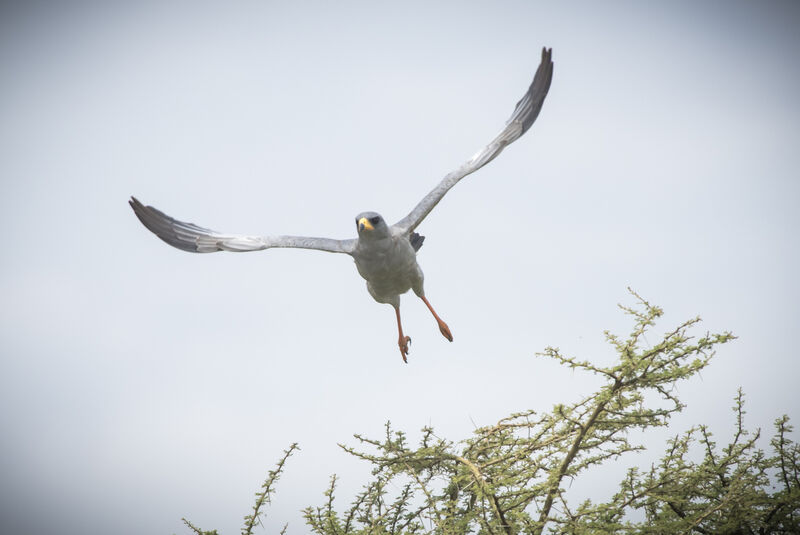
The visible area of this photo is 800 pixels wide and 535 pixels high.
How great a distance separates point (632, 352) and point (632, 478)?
1.44 metres

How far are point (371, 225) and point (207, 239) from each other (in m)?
2.60

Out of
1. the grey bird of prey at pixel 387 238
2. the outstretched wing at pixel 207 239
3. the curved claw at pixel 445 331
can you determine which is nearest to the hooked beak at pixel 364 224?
the grey bird of prey at pixel 387 238

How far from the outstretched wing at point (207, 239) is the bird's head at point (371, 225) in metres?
0.41

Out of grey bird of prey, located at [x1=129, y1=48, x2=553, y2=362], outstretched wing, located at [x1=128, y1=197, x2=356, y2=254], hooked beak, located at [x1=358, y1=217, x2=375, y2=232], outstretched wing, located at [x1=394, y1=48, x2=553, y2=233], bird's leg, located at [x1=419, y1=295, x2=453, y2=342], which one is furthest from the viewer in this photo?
bird's leg, located at [x1=419, y1=295, x2=453, y2=342]

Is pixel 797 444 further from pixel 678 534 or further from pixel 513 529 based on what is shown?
pixel 513 529

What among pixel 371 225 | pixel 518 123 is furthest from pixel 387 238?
pixel 518 123

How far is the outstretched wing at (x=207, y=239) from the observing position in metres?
8.40

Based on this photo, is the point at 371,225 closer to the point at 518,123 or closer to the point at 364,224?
the point at 364,224

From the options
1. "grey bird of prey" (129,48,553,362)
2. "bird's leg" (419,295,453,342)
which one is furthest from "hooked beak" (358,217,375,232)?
"bird's leg" (419,295,453,342)

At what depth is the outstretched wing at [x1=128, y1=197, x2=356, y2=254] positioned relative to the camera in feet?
27.6

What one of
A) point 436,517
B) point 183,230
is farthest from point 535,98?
point 436,517

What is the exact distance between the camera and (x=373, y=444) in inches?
230

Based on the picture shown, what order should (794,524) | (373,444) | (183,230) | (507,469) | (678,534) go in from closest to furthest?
(678,534) < (794,524) < (507,469) < (373,444) < (183,230)

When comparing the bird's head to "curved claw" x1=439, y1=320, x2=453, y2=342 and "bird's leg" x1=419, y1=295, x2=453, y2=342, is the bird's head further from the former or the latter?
"curved claw" x1=439, y1=320, x2=453, y2=342
